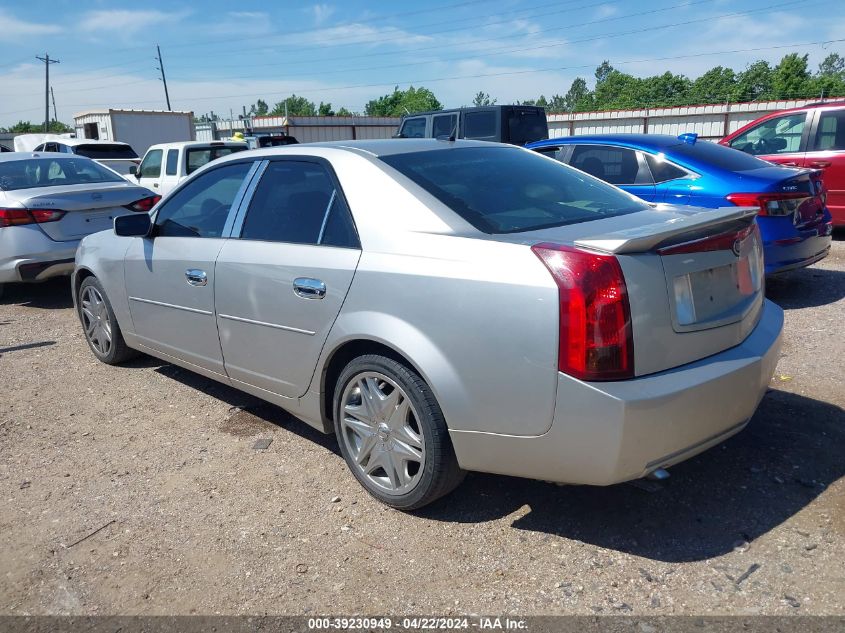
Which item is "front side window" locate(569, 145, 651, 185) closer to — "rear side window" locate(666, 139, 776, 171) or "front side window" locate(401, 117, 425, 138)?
"rear side window" locate(666, 139, 776, 171)

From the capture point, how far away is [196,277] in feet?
12.9

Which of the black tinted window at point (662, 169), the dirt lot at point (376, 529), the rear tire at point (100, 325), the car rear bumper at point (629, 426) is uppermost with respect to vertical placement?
the black tinted window at point (662, 169)

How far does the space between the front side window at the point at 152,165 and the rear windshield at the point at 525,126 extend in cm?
680

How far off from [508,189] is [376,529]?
1688mm

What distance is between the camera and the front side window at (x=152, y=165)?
41.2 feet

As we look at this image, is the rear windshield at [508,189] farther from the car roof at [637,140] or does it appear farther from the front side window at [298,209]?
the car roof at [637,140]

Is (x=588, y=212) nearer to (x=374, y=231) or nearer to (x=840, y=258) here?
(x=374, y=231)

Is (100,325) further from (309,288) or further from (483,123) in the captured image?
(483,123)

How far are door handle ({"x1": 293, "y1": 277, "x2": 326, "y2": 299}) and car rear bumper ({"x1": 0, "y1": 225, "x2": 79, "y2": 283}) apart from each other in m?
4.80

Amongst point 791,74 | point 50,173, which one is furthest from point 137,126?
point 791,74

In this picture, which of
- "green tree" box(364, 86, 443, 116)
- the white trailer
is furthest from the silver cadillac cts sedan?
"green tree" box(364, 86, 443, 116)

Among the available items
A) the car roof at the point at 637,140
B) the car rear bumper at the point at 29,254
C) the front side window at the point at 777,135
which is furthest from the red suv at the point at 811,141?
the car rear bumper at the point at 29,254

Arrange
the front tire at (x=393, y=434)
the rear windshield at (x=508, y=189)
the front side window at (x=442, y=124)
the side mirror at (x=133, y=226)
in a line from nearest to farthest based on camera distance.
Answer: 1. the front tire at (x=393, y=434)
2. the rear windshield at (x=508, y=189)
3. the side mirror at (x=133, y=226)
4. the front side window at (x=442, y=124)

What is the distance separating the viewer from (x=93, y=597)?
2668 millimetres
